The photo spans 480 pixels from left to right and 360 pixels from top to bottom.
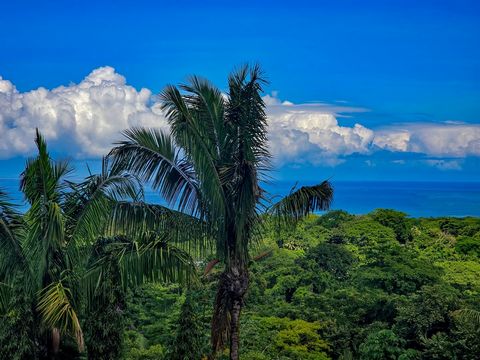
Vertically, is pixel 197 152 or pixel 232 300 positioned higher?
pixel 197 152

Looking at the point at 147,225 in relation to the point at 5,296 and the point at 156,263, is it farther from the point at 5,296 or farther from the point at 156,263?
the point at 5,296

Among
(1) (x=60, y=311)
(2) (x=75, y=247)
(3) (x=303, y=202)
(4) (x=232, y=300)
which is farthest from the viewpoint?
(4) (x=232, y=300)

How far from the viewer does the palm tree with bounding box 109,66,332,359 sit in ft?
33.4

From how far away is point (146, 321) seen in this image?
2264 centimetres

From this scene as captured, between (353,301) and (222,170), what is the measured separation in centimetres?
1387

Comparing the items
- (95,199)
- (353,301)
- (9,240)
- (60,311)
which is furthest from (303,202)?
(353,301)

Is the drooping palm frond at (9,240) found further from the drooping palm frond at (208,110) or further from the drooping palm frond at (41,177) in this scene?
the drooping palm frond at (208,110)

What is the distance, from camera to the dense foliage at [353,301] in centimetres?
1817

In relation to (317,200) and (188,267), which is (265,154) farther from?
(188,267)

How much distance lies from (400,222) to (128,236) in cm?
3434

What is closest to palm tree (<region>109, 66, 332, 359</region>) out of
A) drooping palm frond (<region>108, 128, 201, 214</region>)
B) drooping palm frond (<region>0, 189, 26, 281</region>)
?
drooping palm frond (<region>108, 128, 201, 214</region>)

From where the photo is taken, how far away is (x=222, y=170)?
10453mm

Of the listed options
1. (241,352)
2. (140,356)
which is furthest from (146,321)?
(140,356)

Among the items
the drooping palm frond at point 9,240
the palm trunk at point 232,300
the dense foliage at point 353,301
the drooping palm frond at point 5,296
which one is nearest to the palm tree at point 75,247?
the drooping palm frond at point 9,240
